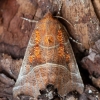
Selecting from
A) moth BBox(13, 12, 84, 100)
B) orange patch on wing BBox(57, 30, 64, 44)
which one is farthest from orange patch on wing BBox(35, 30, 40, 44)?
orange patch on wing BBox(57, 30, 64, 44)

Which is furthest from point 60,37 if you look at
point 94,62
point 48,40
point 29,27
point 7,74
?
point 7,74

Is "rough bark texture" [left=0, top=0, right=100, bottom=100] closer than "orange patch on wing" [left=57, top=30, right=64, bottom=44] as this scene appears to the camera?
Yes

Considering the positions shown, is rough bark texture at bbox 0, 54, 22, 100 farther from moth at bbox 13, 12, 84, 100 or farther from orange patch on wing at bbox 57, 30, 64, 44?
orange patch on wing at bbox 57, 30, 64, 44

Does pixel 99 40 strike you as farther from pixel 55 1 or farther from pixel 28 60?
pixel 28 60

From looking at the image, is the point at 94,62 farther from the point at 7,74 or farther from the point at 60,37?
the point at 7,74

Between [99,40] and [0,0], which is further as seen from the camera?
[0,0]

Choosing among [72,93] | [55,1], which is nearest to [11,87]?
[72,93]

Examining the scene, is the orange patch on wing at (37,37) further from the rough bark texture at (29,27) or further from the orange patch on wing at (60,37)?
the orange patch on wing at (60,37)
